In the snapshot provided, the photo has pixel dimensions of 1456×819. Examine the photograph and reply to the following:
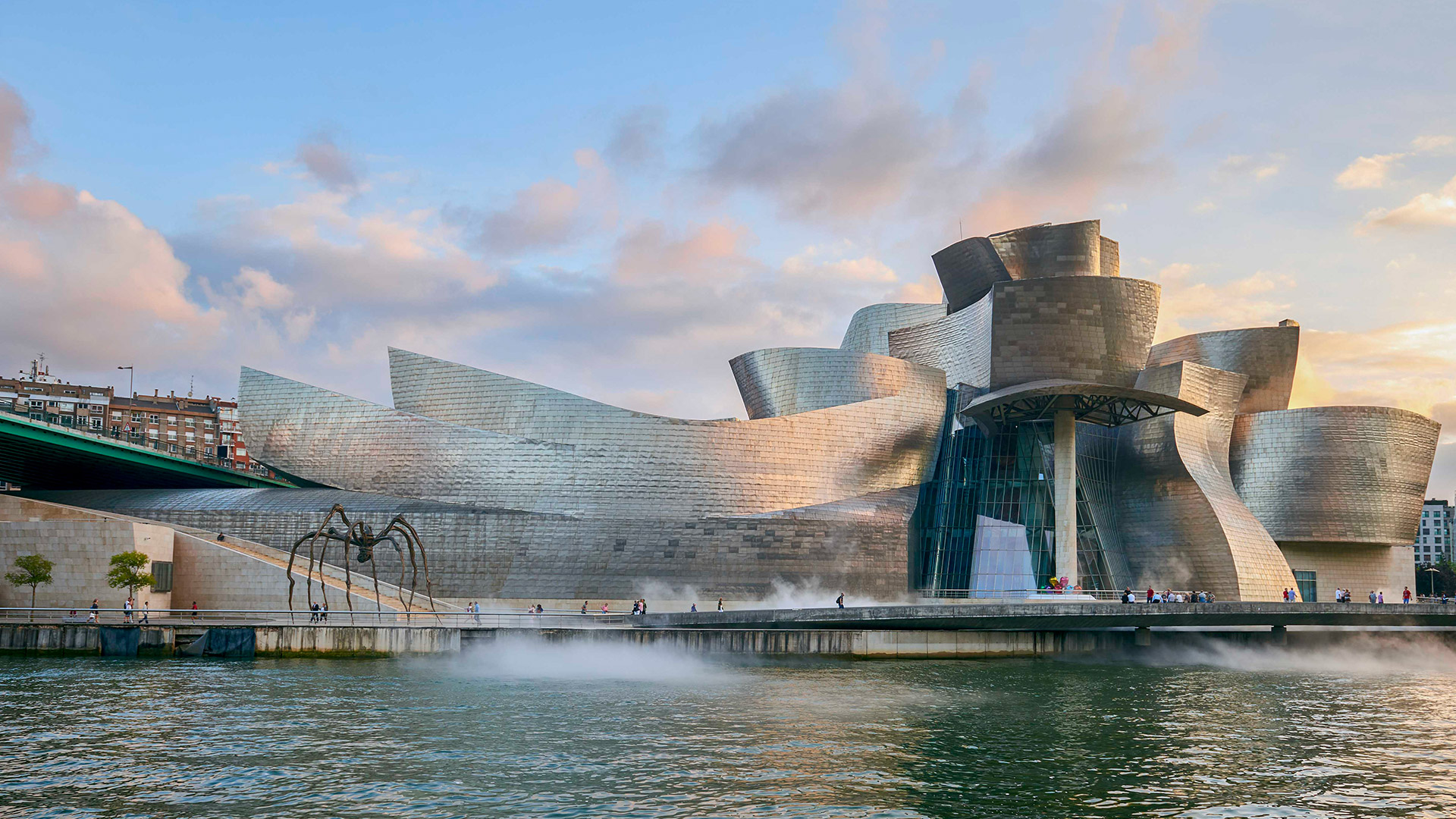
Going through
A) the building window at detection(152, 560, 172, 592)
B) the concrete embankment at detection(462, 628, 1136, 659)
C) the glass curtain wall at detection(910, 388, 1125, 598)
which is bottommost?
the concrete embankment at detection(462, 628, 1136, 659)

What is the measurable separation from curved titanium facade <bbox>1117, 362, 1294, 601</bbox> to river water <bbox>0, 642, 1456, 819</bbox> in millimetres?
16711

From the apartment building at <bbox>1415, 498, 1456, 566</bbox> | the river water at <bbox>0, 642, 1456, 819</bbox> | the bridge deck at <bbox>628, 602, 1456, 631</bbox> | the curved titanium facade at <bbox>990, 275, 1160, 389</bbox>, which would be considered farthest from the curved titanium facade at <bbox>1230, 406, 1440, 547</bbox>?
the apartment building at <bbox>1415, 498, 1456, 566</bbox>

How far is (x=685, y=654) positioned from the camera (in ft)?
89.1

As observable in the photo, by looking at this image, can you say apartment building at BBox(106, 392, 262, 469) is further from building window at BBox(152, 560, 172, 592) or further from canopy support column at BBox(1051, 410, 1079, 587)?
canopy support column at BBox(1051, 410, 1079, 587)

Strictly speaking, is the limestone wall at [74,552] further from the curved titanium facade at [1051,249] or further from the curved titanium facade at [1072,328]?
the curved titanium facade at [1051,249]

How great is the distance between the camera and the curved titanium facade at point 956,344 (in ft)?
144

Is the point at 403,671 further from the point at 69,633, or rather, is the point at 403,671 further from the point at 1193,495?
the point at 1193,495

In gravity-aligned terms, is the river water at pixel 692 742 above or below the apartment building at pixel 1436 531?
below

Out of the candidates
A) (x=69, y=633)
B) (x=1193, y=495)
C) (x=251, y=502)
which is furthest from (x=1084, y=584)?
(x=69, y=633)

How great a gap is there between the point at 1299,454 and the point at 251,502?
39.3 meters

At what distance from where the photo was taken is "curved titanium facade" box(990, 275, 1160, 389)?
41281 millimetres

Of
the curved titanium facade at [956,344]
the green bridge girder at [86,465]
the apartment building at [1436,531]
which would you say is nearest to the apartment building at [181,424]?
the green bridge girder at [86,465]

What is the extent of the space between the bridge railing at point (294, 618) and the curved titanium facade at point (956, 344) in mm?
19868

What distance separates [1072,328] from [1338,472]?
13.8 metres
